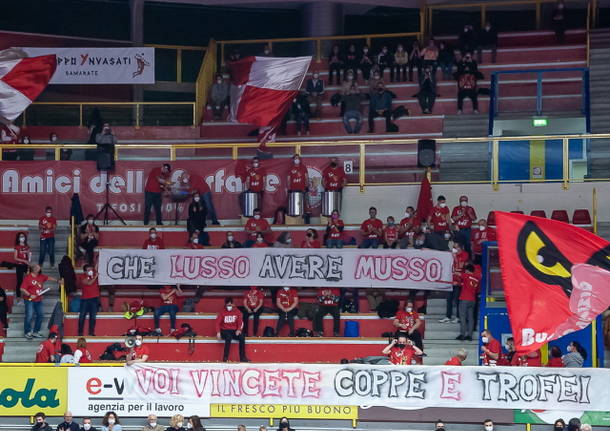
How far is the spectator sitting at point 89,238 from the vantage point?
30.4 meters

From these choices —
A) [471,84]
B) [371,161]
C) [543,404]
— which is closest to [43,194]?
[371,161]

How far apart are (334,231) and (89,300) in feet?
19.2

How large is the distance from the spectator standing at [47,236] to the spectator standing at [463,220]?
30.9ft

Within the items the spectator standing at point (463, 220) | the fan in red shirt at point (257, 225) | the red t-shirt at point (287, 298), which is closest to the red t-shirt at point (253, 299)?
the red t-shirt at point (287, 298)

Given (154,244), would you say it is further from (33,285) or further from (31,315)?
(31,315)

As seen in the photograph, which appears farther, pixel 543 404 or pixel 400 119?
pixel 400 119

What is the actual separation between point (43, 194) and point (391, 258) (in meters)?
9.25

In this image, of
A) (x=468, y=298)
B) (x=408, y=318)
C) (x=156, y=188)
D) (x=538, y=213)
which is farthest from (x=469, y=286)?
(x=156, y=188)

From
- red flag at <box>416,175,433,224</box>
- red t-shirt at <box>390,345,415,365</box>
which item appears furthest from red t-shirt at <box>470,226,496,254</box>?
red t-shirt at <box>390,345,415,365</box>

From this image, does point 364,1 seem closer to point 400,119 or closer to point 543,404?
point 400,119

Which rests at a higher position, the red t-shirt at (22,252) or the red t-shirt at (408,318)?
the red t-shirt at (22,252)

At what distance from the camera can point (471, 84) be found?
36.4 meters

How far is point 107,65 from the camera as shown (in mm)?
38719

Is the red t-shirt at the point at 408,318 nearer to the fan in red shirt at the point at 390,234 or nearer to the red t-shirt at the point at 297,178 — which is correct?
the fan in red shirt at the point at 390,234
